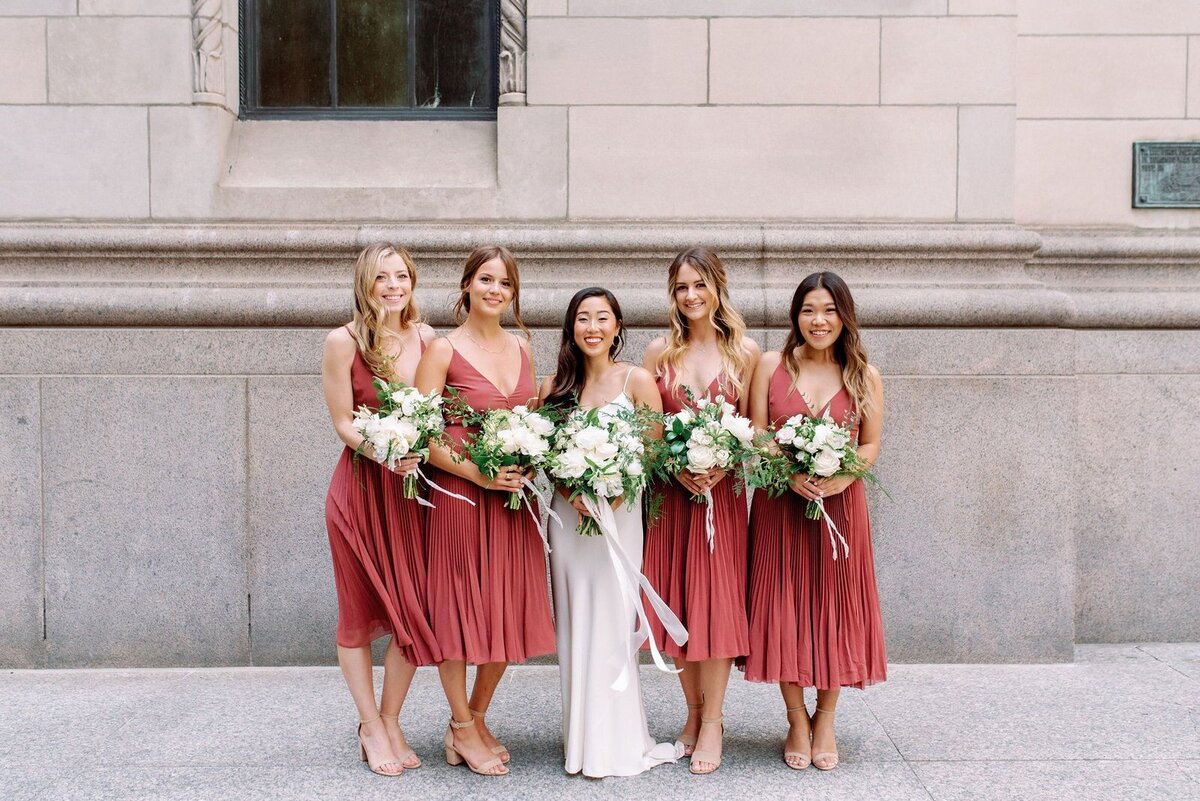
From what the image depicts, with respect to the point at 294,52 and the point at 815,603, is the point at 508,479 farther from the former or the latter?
the point at 294,52

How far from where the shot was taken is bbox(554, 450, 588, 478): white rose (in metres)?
4.48

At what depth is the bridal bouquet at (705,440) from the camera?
4.60 metres

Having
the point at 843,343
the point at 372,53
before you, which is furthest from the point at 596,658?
the point at 372,53

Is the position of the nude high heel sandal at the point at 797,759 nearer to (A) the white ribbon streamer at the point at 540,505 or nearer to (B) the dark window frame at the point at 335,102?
(A) the white ribbon streamer at the point at 540,505

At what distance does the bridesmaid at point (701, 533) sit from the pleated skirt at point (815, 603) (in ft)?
0.42

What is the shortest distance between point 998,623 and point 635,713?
293 centimetres

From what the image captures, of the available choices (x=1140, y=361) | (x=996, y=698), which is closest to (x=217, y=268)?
(x=996, y=698)

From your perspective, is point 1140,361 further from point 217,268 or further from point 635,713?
point 217,268

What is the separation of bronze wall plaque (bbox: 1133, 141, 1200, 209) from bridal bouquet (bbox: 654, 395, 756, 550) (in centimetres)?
417

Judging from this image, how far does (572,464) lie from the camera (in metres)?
4.49

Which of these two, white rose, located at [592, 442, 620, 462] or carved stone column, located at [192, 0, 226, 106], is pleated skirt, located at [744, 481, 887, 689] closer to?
white rose, located at [592, 442, 620, 462]

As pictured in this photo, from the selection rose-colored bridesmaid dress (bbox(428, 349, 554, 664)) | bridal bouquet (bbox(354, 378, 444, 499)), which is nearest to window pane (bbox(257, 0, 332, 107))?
rose-colored bridesmaid dress (bbox(428, 349, 554, 664))

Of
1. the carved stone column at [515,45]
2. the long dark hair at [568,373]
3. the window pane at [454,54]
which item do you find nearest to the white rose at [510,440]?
the long dark hair at [568,373]

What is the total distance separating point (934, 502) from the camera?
21.7 feet
